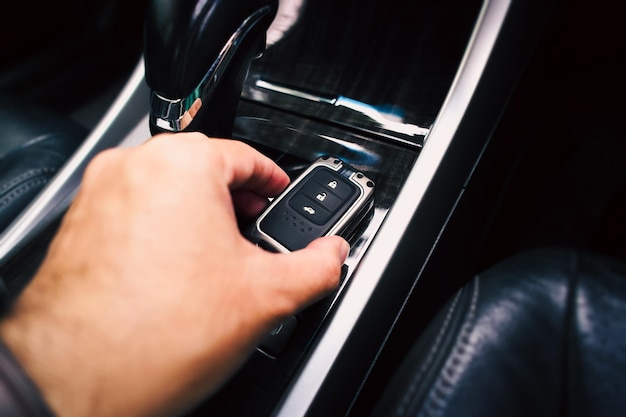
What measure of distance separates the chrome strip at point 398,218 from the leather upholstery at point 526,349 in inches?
2.6

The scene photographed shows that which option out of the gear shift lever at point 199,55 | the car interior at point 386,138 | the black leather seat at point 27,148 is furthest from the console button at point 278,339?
the black leather seat at point 27,148

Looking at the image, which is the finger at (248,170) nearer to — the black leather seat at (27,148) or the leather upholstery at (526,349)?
the leather upholstery at (526,349)

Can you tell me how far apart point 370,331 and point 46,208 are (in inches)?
17.9

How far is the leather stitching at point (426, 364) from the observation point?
1.41ft

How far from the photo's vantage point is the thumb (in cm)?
39

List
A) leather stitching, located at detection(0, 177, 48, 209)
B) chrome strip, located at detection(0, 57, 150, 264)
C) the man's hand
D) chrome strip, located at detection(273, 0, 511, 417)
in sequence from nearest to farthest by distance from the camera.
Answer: the man's hand, chrome strip, located at detection(273, 0, 511, 417), chrome strip, located at detection(0, 57, 150, 264), leather stitching, located at detection(0, 177, 48, 209)

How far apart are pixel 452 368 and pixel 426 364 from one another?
2 cm

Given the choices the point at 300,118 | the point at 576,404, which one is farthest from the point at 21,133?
the point at 576,404

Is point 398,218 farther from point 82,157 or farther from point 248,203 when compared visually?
point 82,157

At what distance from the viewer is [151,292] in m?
0.35

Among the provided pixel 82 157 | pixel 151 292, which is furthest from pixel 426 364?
pixel 82 157

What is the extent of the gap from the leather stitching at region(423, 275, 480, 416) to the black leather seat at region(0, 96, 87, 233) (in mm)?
648

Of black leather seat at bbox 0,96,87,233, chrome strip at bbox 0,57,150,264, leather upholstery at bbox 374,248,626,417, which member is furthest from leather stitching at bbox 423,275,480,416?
black leather seat at bbox 0,96,87,233

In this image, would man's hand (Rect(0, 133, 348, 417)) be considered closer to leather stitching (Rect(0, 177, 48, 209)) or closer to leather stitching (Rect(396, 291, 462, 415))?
leather stitching (Rect(396, 291, 462, 415))
